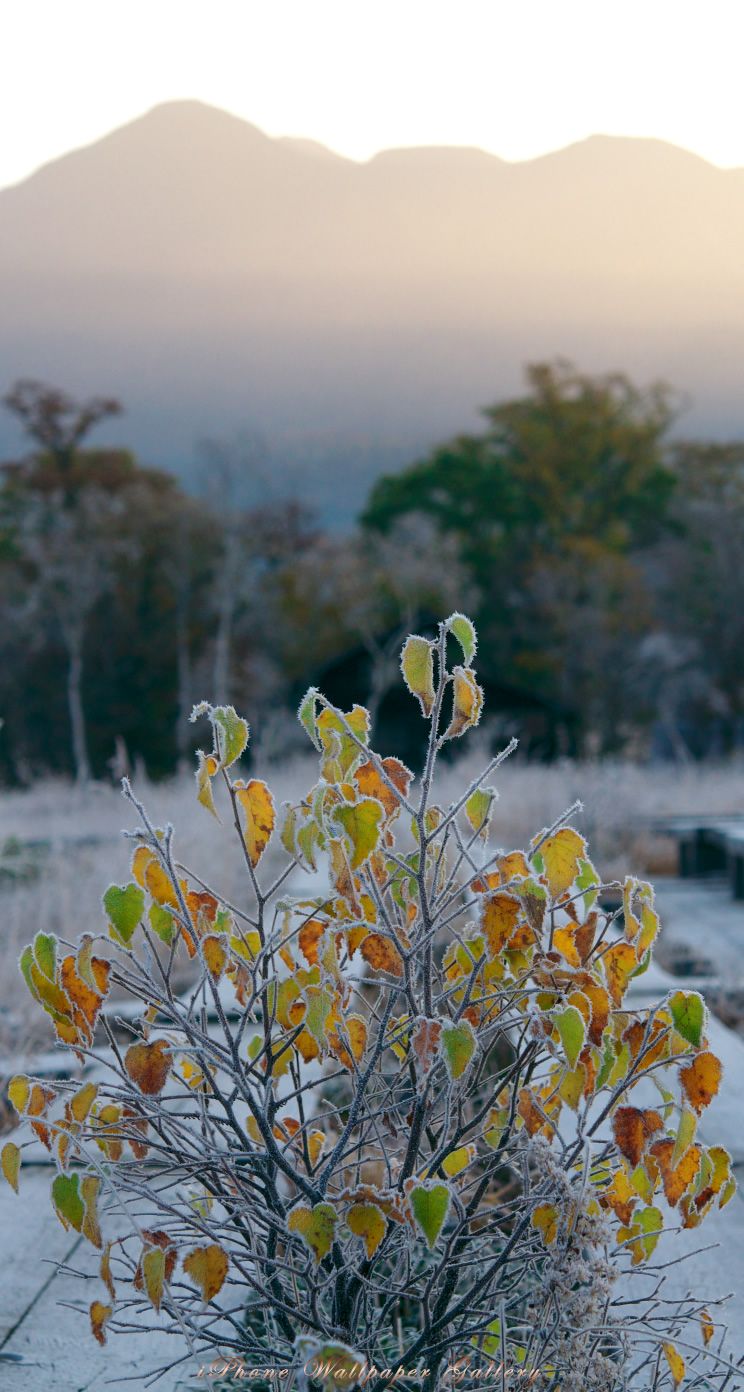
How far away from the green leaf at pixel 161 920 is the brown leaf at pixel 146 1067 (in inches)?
4.6

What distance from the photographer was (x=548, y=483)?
3053cm

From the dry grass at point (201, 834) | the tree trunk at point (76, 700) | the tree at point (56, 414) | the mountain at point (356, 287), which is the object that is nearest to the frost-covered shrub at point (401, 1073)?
the dry grass at point (201, 834)

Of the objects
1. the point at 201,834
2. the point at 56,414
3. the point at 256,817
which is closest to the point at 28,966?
the point at 256,817

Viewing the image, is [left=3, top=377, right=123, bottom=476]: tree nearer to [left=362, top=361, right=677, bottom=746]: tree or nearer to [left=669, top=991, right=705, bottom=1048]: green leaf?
[left=362, top=361, right=677, bottom=746]: tree

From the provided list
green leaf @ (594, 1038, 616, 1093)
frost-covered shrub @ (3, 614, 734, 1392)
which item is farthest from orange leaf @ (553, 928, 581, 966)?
green leaf @ (594, 1038, 616, 1093)

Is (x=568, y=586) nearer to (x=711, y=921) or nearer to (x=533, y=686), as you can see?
(x=533, y=686)

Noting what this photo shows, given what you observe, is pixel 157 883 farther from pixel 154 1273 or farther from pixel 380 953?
pixel 154 1273

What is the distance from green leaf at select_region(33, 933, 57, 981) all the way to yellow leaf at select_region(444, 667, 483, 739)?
0.44m

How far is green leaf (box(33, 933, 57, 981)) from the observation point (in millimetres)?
1098

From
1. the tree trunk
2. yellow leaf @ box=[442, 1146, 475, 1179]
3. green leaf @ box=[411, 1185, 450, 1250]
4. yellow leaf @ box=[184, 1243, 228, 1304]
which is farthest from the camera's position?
the tree trunk

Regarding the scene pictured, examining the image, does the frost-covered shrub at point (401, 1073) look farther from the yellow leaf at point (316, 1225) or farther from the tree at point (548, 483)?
the tree at point (548, 483)

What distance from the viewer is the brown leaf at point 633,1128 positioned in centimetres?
108

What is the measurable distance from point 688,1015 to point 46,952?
2.02ft

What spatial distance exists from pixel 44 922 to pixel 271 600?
21344 mm
